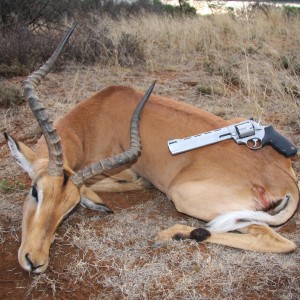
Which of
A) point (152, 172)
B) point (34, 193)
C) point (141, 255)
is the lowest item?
point (141, 255)

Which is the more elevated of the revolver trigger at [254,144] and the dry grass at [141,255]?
the revolver trigger at [254,144]

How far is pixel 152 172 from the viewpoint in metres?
4.57

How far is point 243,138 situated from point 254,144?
0.12 m

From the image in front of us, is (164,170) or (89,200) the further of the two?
(164,170)

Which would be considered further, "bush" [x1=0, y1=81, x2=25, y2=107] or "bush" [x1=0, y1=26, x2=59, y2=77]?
"bush" [x1=0, y1=26, x2=59, y2=77]

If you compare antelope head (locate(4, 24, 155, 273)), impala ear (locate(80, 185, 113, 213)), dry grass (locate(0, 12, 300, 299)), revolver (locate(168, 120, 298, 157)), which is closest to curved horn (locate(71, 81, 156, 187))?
antelope head (locate(4, 24, 155, 273))

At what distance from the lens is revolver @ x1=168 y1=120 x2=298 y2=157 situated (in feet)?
13.4

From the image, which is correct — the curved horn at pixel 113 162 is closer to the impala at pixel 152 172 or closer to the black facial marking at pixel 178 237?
the impala at pixel 152 172

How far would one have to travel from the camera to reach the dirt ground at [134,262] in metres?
3.25

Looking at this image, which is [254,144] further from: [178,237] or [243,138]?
[178,237]

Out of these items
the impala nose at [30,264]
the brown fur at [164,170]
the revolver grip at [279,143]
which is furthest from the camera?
the revolver grip at [279,143]

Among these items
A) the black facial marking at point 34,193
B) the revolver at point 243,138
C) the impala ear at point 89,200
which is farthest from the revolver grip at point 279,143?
the black facial marking at point 34,193

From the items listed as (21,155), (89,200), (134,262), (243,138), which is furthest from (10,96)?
(134,262)

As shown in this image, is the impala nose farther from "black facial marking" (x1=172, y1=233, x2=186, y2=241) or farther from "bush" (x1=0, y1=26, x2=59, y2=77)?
"bush" (x1=0, y1=26, x2=59, y2=77)
